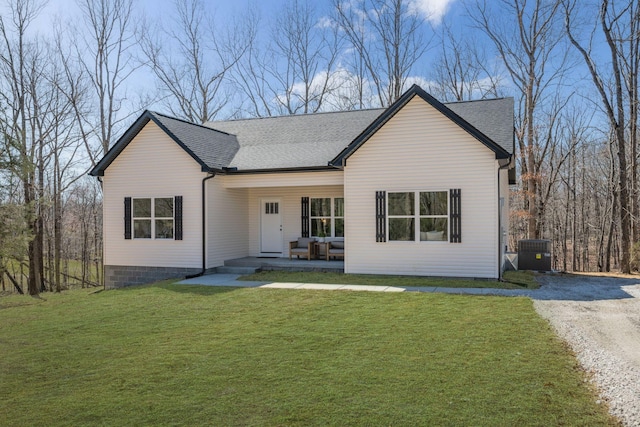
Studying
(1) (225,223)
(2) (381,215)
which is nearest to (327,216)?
(1) (225,223)

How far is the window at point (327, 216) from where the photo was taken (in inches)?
626

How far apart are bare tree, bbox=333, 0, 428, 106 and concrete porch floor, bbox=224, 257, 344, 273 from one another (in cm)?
1482

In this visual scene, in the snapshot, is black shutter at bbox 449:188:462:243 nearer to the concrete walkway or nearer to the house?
the house

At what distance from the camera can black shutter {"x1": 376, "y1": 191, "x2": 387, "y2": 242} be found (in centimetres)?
1277

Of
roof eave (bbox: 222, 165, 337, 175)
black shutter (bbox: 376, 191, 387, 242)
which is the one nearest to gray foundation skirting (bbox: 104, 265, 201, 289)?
roof eave (bbox: 222, 165, 337, 175)

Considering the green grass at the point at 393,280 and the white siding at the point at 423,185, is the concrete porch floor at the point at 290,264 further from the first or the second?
the white siding at the point at 423,185

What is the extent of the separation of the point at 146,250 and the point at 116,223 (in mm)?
1471

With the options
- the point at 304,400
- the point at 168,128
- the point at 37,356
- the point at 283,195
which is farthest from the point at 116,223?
the point at 304,400

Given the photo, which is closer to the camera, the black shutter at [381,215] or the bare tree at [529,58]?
the black shutter at [381,215]

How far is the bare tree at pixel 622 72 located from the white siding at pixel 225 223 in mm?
12860

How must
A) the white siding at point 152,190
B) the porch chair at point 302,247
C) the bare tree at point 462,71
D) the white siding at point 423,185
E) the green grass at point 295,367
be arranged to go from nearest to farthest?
the green grass at point 295,367 → the white siding at point 423,185 → the white siding at point 152,190 → the porch chair at point 302,247 → the bare tree at point 462,71

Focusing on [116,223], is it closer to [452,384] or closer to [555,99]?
[452,384]

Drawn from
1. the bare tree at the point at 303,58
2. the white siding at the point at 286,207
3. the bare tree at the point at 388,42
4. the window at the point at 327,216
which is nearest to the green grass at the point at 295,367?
the window at the point at 327,216

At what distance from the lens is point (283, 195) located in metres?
16.6
